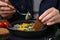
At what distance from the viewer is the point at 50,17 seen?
1083mm

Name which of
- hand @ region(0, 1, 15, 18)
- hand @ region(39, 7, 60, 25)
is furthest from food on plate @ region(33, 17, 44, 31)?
hand @ region(0, 1, 15, 18)

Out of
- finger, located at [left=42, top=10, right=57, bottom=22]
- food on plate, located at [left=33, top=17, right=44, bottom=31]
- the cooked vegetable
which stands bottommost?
the cooked vegetable

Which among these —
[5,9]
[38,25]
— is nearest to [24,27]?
[38,25]

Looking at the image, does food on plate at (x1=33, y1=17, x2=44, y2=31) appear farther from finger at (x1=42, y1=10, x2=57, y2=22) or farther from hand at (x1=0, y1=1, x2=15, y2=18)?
hand at (x1=0, y1=1, x2=15, y2=18)

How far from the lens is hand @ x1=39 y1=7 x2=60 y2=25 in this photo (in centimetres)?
103

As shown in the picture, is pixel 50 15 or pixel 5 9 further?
pixel 5 9

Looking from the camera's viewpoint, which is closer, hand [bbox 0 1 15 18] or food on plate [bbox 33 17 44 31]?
food on plate [bbox 33 17 44 31]

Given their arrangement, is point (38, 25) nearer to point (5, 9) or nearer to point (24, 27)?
point (24, 27)

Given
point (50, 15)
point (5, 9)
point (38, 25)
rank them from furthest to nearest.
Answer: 1. point (5, 9)
2. point (50, 15)
3. point (38, 25)

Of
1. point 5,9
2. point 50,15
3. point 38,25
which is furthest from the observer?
point 5,9

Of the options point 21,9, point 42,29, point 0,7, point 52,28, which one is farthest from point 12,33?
point 21,9

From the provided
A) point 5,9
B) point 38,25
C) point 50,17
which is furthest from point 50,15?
point 5,9

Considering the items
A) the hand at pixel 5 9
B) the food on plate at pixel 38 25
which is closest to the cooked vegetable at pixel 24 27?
the food on plate at pixel 38 25

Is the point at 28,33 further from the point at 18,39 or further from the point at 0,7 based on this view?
the point at 0,7
